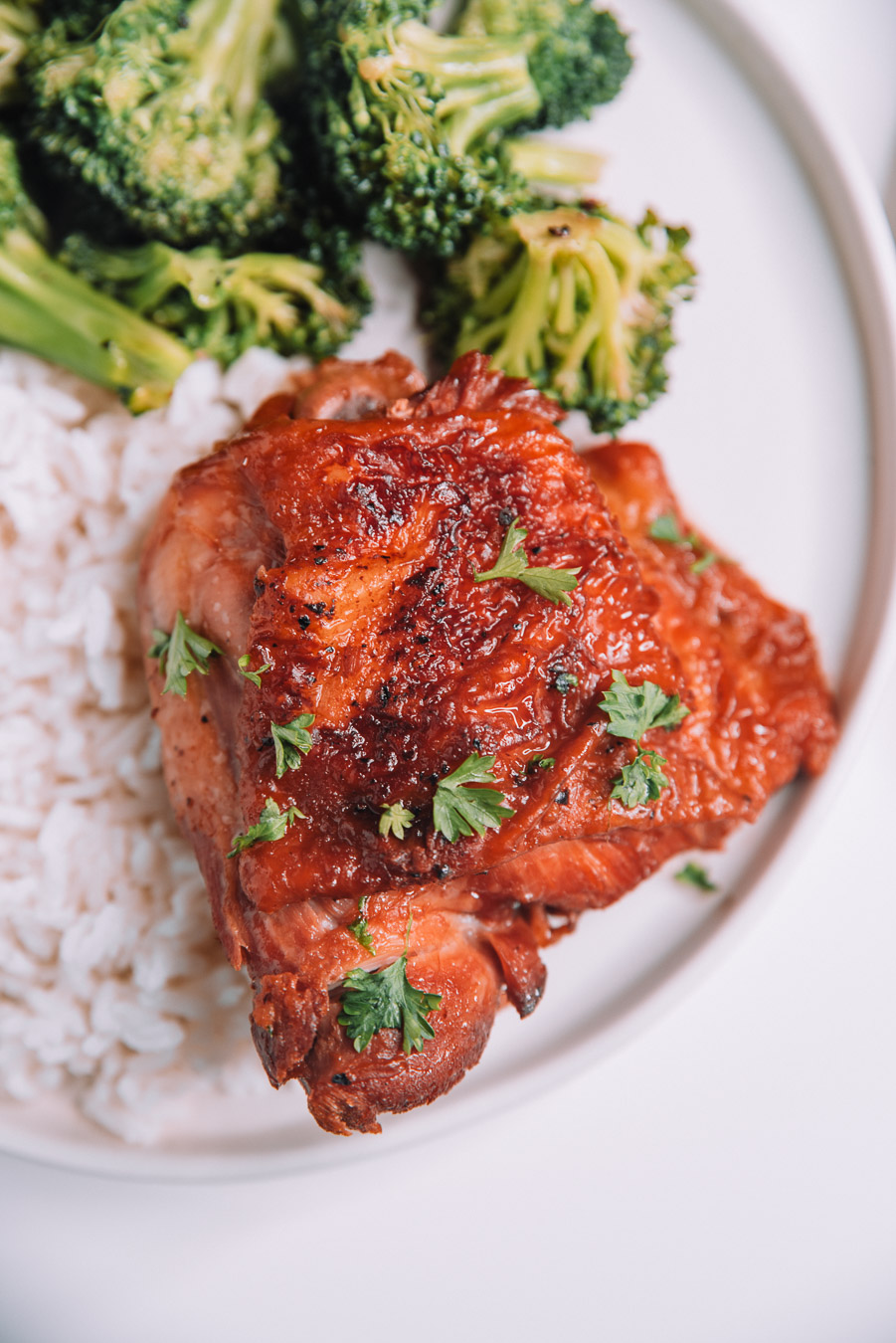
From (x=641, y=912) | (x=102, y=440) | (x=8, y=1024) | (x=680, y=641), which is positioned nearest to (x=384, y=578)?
(x=680, y=641)

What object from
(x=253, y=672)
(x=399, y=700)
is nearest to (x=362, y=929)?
(x=399, y=700)

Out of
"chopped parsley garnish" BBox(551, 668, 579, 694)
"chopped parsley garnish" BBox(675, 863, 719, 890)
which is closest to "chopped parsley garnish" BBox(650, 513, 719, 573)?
"chopped parsley garnish" BBox(551, 668, 579, 694)

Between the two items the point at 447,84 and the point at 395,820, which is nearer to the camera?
the point at 395,820

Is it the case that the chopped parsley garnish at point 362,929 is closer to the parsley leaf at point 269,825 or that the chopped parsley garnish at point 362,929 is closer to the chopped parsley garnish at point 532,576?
the parsley leaf at point 269,825

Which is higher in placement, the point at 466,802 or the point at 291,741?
the point at 466,802

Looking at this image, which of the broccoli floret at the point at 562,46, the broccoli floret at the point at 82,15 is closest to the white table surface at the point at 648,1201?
the broccoli floret at the point at 562,46

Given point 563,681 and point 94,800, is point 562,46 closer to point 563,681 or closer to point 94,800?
point 563,681
